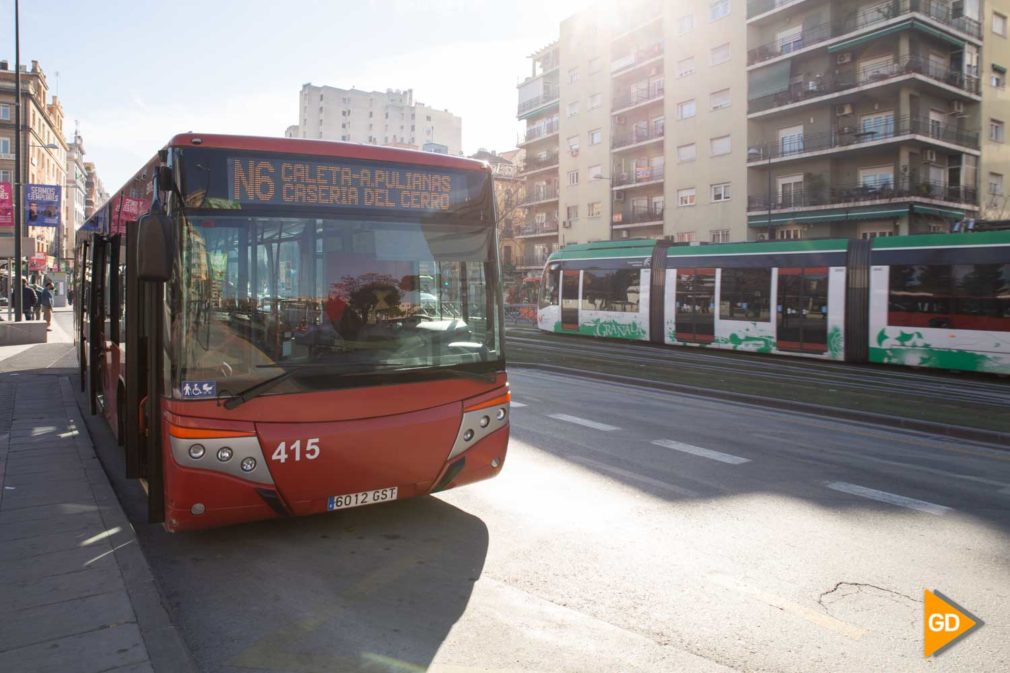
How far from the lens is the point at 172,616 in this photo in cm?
392

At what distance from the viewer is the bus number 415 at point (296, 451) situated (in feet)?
14.6

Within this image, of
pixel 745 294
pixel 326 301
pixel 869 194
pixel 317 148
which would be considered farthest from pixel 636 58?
pixel 326 301

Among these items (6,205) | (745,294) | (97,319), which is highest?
(6,205)

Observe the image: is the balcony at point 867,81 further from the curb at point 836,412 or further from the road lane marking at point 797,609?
the road lane marking at point 797,609

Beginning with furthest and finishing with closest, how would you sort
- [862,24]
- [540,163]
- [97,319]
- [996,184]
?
[540,163], [996,184], [862,24], [97,319]

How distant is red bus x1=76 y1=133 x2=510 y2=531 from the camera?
4391mm

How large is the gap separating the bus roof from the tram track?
10576mm

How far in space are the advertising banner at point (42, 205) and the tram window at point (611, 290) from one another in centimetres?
1620

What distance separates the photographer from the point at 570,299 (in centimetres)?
2583

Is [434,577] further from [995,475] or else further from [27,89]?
[27,89]

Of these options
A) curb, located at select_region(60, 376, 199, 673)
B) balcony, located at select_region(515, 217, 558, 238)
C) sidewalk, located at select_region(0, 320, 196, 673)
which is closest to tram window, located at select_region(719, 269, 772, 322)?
sidewalk, located at select_region(0, 320, 196, 673)

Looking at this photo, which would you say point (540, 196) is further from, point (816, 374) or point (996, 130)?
point (816, 374)

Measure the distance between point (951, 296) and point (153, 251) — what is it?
Answer: 1659 cm

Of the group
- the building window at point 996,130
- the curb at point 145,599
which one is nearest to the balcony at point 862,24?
the building window at point 996,130
